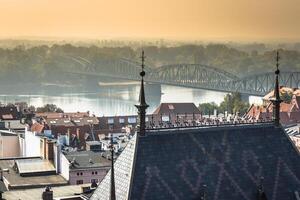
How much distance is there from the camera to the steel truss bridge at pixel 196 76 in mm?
126419

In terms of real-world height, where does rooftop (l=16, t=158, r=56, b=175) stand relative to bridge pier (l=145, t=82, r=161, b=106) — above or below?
above

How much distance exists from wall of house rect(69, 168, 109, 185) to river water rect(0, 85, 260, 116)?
6141 centimetres

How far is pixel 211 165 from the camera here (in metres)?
20.8

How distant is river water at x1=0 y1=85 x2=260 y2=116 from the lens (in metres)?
111

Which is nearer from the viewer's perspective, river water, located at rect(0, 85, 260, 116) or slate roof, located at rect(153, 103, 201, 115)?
slate roof, located at rect(153, 103, 201, 115)

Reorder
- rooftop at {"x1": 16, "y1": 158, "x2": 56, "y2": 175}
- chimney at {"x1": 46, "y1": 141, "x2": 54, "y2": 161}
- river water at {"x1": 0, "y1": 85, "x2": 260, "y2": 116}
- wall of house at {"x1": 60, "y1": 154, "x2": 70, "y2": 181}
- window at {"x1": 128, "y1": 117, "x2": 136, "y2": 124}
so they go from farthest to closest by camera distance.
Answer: river water at {"x1": 0, "y1": 85, "x2": 260, "y2": 116} < window at {"x1": 128, "y1": 117, "x2": 136, "y2": 124} < chimney at {"x1": 46, "y1": 141, "x2": 54, "y2": 161} < rooftop at {"x1": 16, "y1": 158, "x2": 56, "y2": 175} < wall of house at {"x1": 60, "y1": 154, "x2": 70, "y2": 181}

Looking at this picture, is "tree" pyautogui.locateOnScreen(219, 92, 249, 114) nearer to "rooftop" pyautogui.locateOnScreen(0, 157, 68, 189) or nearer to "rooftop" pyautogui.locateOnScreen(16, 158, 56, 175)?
"rooftop" pyautogui.locateOnScreen(16, 158, 56, 175)

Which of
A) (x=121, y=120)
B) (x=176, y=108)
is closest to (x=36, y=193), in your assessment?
(x=121, y=120)

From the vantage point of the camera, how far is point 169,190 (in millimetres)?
20000

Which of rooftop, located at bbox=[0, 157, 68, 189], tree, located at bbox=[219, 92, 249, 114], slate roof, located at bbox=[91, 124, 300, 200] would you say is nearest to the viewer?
slate roof, located at bbox=[91, 124, 300, 200]

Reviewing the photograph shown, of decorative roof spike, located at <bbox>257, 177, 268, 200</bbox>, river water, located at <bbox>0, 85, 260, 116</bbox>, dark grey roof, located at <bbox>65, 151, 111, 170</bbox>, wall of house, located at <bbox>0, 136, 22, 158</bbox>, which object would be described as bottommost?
river water, located at <bbox>0, 85, 260, 116</bbox>

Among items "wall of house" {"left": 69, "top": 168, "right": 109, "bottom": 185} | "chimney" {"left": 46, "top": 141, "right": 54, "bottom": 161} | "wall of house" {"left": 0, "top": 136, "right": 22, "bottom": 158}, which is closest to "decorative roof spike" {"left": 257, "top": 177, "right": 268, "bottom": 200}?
"wall of house" {"left": 69, "top": 168, "right": 109, "bottom": 185}

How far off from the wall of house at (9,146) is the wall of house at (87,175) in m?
14.9

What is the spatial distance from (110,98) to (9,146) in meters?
76.9
